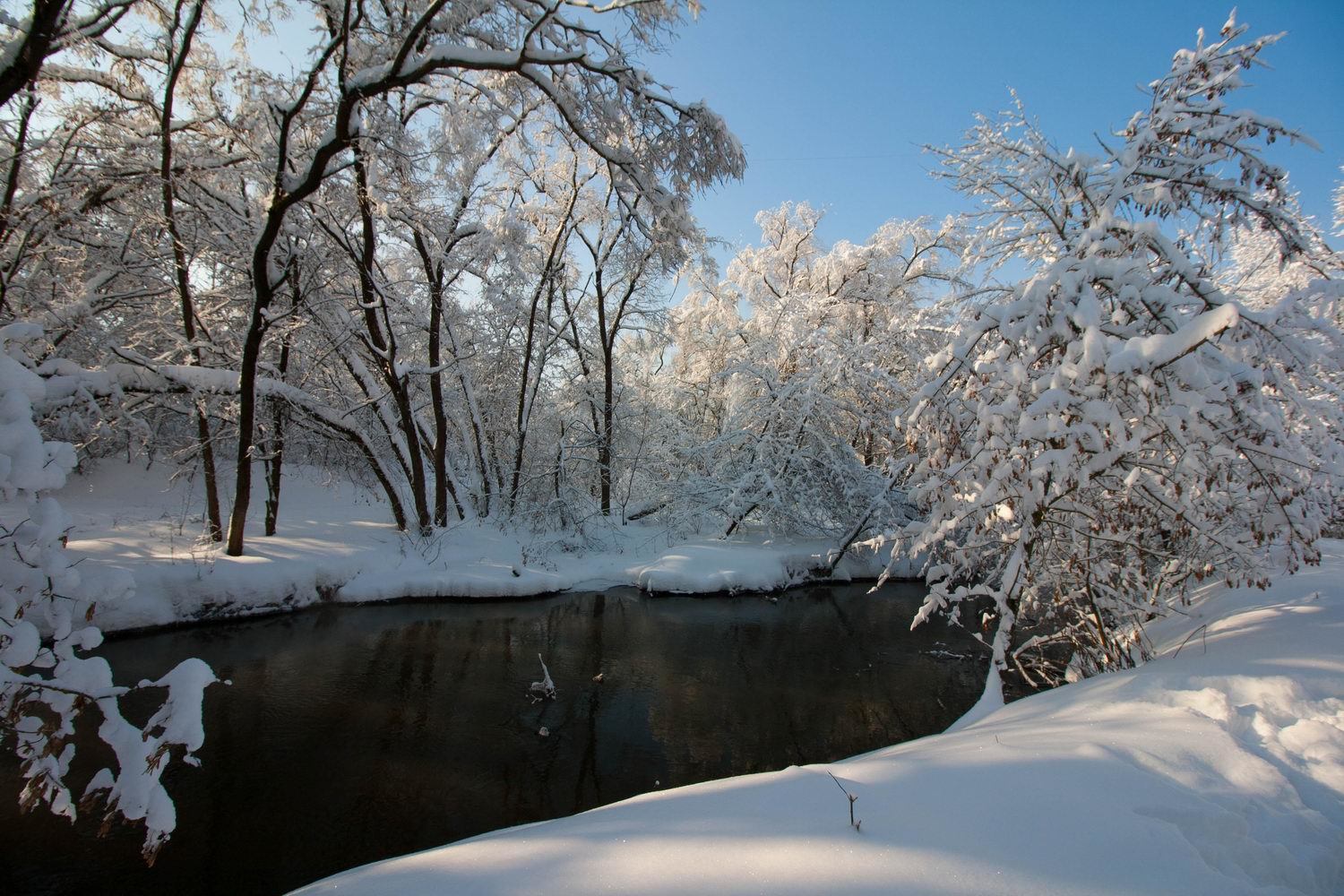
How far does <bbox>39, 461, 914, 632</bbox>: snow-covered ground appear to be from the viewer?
8664 millimetres

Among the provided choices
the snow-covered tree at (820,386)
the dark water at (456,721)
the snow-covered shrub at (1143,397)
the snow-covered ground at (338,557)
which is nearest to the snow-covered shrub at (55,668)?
the dark water at (456,721)

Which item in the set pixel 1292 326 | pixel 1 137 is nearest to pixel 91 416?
pixel 1 137

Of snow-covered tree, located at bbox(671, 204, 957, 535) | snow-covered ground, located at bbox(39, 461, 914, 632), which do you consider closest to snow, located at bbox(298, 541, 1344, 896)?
snow-covered ground, located at bbox(39, 461, 914, 632)

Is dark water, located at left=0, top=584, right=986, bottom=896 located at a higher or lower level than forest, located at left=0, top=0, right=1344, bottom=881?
lower

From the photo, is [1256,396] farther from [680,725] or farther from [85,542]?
[85,542]

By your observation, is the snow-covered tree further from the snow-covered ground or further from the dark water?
the dark water

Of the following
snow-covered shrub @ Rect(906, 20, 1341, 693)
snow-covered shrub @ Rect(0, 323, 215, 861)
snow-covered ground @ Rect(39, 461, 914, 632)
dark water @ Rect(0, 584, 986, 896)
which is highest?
snow-covered shrub @ Rect(906, 20, 1341, 693)

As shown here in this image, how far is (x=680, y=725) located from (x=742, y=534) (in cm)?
995

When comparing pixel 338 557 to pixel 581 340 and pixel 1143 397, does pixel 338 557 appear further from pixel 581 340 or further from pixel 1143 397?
pixel 1143 397

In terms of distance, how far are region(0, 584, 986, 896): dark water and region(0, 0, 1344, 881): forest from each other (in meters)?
0.73

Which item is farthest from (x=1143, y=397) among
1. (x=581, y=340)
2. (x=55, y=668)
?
(x=581, y=340)

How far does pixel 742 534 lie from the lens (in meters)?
16.2

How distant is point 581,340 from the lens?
1817cm

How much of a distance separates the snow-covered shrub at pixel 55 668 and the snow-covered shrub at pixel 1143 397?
14.6 ft
